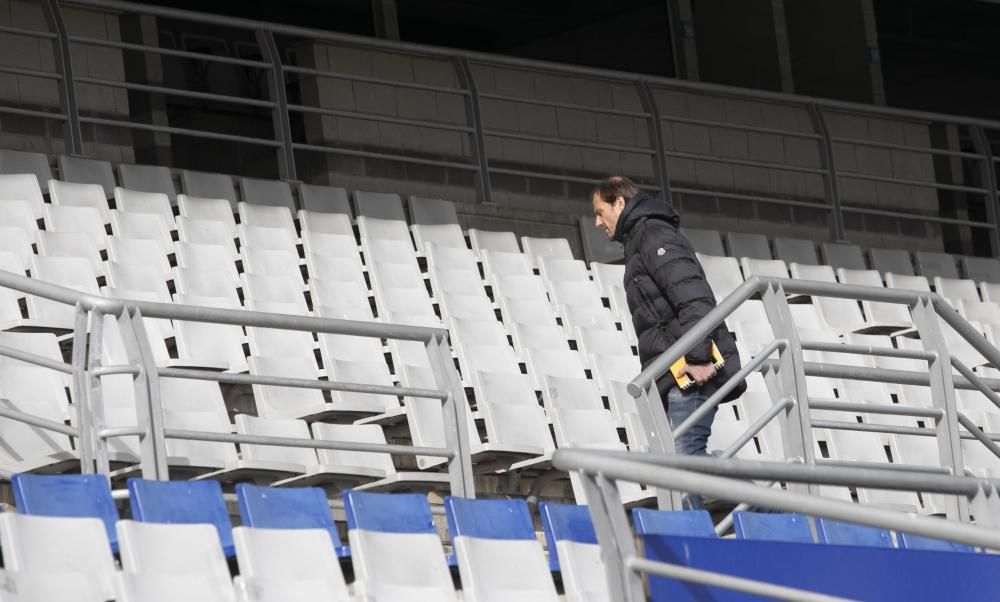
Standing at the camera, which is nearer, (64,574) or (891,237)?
(64,574)

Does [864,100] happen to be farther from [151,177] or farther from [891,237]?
[151,177]

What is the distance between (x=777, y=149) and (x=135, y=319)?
845cm

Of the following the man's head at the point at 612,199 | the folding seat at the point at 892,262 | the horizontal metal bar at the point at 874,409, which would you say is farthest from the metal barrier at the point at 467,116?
the horizontal metal bar at the point at 874,409

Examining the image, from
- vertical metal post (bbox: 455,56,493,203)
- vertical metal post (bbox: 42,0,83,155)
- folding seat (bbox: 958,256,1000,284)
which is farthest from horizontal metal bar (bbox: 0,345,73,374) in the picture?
folding seat (bbox: 958,256,1000,284)

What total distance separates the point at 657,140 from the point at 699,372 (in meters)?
5.17

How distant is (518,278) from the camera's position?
855 centimetres

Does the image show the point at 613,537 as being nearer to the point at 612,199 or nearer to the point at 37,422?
the point at 37,422

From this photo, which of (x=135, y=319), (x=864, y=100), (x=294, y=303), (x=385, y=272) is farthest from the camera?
(x=864, y=100)

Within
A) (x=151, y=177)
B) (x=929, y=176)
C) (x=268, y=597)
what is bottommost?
(x=268, y=597)

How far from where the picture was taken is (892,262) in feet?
36.1

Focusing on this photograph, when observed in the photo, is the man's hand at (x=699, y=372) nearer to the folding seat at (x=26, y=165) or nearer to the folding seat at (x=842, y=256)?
the folding seat at (x=26, y=165)

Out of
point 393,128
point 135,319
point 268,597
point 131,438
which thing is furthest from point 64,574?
point 393,128

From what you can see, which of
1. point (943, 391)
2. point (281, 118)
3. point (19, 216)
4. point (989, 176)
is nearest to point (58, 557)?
point (943, 391)

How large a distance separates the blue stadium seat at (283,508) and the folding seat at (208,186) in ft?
14.1
